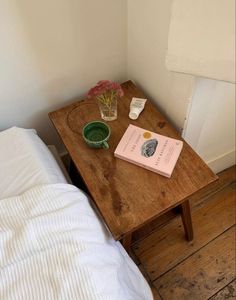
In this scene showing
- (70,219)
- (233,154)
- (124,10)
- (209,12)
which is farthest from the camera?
(233,154)

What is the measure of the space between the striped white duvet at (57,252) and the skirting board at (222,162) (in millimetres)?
783

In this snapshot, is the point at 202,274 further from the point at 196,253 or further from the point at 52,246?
the point at 52,246

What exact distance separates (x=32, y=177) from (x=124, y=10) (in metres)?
0.67

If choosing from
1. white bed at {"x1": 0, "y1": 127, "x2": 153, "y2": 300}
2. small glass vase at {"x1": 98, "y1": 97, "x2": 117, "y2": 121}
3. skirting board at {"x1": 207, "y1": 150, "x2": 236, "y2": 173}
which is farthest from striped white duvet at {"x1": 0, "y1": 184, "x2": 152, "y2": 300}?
skirting board at {"x1": 207, "y1": 150, "x2": 236, "y2": 173}

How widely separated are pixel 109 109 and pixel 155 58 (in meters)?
0.24

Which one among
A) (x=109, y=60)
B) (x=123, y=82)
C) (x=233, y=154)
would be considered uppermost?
(x=109, y=60)

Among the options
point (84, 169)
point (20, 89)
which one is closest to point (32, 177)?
point (84, 169)

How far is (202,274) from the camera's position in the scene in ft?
3.50

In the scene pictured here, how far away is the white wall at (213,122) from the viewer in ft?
2.76

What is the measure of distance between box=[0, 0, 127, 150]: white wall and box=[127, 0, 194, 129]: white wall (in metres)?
0.06

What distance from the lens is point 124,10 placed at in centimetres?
92

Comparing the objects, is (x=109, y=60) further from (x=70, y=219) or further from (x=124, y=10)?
(x=70, y=219)

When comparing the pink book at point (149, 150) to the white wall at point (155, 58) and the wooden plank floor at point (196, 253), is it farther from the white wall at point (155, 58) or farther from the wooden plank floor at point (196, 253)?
the wooden plank floor at point (196, 253)

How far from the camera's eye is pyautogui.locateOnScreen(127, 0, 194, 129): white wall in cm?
79
